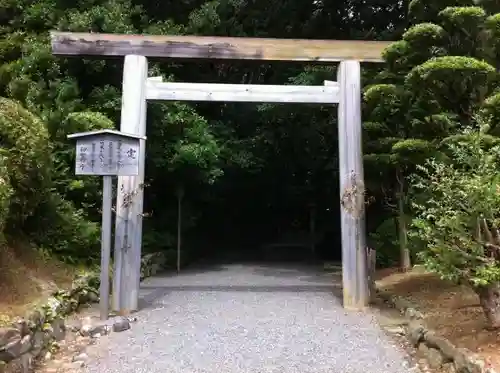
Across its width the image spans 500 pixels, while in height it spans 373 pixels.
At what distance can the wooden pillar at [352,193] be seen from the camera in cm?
727

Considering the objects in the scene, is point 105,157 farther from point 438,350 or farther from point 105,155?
point 438,350

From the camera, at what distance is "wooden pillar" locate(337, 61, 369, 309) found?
7273mm

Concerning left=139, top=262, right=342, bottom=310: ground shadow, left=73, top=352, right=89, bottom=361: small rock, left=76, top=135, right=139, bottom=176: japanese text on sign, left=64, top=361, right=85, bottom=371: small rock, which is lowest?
left=64, top=361, right=85, bottom=371: small rock

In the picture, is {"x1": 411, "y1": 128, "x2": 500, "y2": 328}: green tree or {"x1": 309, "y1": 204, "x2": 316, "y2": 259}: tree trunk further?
{"x1": 309, "y1": 204, "x2": 316, "y2": 259}: tree trunk

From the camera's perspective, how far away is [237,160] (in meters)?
12.9

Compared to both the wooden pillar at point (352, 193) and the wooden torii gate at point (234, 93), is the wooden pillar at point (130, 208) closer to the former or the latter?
the wooden torii gate at point (234, 93)

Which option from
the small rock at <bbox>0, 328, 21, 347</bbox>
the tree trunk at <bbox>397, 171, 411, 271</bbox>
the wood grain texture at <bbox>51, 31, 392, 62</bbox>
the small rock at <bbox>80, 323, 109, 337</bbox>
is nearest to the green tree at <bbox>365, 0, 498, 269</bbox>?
the wood grain texture at <bbox>51, 31, 392, 62</bbox>

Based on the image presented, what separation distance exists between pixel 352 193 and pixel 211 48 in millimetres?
2909

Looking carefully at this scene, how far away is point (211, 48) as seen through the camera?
24.6 ft

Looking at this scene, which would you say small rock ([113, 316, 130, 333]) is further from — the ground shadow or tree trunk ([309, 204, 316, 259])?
tree trunk ([309, 204, 316, 259])

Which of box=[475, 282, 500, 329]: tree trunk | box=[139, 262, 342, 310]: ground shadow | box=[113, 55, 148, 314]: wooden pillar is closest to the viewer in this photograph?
box=[475, 282, 500, 329]: tree trunk

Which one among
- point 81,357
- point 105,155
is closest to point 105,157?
point 105,155

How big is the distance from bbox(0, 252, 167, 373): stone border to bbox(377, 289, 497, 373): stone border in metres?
3.58

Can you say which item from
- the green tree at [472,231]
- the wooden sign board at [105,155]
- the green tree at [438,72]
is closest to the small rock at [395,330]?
the green tree at [472,231]
